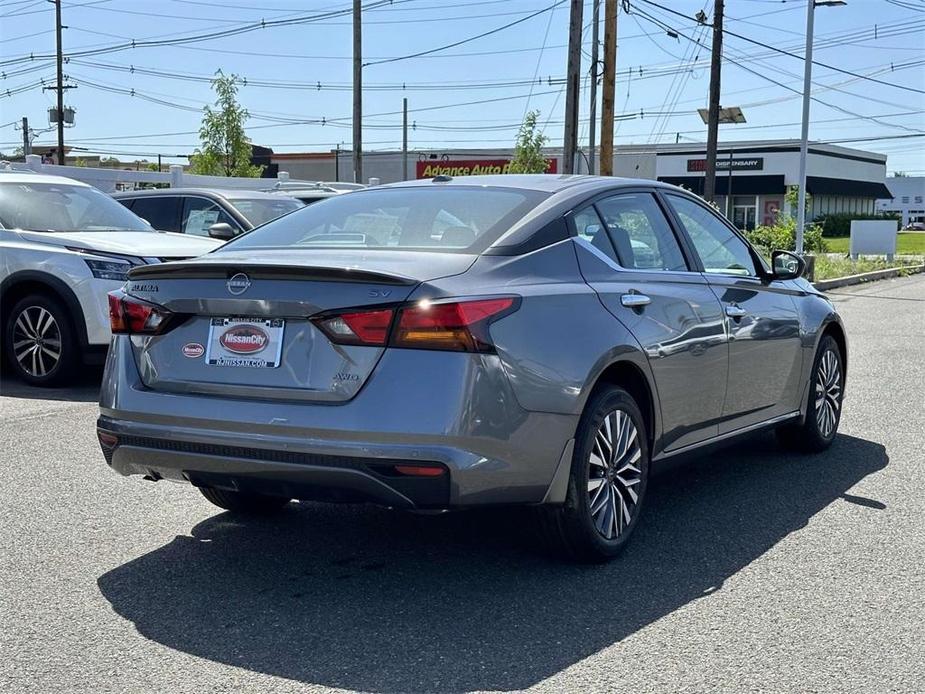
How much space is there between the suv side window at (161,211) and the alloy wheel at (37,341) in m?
3.68

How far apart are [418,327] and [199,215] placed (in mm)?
9392

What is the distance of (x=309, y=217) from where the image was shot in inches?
217

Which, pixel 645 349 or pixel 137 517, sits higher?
pixel 645 349

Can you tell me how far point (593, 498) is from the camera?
4766 mm

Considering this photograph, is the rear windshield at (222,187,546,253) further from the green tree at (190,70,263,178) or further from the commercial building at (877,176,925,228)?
the commercial building at (877,176,925,228)

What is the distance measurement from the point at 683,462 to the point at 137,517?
2604mm

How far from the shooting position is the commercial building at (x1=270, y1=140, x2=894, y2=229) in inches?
3059

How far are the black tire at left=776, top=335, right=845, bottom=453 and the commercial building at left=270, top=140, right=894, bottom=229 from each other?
65.3 m

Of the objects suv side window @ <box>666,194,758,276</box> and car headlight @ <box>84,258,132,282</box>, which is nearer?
suv side window @ <box>666,194,758,276</box>

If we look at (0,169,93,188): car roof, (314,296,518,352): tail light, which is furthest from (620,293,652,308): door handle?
(0,169,93,188): car roof

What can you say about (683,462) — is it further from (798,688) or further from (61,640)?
(61,640)

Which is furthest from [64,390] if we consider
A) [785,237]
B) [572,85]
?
[785,237]

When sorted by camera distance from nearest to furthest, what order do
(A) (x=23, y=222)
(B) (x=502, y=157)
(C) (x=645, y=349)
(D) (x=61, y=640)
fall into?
1. (D) (x=61, y=640)
2. (C) (x=645, y=349)
3. (A) (x=23, y=222)
4. (B) (x=502, y=157)

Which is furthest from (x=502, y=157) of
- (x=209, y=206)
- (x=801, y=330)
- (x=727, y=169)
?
(x=801, y=330)
